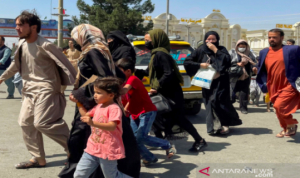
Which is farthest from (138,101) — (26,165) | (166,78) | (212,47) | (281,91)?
(281,91)

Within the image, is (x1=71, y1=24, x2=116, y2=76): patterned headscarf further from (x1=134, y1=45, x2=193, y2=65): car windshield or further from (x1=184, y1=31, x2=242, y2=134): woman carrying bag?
(x1=134, y1=45, x2=193, y2=65): car windshield

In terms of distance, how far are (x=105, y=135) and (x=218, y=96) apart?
3530mm

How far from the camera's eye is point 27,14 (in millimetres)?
4340

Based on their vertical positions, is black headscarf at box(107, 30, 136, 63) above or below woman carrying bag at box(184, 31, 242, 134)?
above

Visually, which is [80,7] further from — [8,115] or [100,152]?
[100,152]

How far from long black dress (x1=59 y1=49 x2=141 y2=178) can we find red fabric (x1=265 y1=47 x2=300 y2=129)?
132 inches

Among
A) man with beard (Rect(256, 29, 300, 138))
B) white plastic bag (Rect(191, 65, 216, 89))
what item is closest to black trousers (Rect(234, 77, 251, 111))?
man with beard (Rect(256, 29, 300, 138))

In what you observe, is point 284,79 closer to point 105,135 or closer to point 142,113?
point 142,113

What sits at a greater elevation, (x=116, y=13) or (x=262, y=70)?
(x=116, y=13)

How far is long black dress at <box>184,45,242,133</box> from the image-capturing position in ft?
20.6

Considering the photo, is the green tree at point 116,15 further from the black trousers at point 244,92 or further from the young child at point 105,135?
the young child at point 105,135

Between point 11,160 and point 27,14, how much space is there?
6.49ft

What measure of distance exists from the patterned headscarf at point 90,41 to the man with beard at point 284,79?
3.51 m

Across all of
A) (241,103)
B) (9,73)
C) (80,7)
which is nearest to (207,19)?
(80,7)
